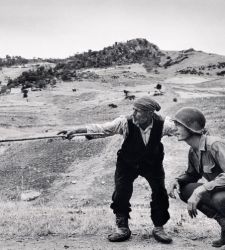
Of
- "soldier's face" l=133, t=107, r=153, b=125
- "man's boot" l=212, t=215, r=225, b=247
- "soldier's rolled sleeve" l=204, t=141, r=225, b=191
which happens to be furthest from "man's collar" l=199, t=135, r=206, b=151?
"soldier's face" l=133, t=107, r=153, b=125

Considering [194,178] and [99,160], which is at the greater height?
[194,178]

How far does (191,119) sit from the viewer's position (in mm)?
6113

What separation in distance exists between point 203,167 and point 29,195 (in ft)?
35.3

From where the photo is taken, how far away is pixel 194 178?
650cm

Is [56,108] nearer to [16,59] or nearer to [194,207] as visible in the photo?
[194,207]

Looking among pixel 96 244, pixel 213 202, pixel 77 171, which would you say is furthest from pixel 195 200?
pixel 77 171

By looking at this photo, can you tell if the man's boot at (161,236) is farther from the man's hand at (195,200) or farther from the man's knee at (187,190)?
the man's hand at (195,200)

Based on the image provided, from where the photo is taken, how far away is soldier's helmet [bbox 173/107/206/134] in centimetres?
611

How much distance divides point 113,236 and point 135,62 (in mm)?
58690

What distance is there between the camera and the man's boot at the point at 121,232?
697 cm

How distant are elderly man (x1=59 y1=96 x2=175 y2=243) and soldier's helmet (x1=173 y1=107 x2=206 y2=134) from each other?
60 cm

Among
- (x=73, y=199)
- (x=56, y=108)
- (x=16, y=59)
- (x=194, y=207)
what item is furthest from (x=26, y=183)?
(x=16, y=59)

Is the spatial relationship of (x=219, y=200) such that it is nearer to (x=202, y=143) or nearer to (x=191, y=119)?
(x=202, y=143)

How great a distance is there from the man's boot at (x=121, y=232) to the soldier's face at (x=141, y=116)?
1.25 metres
